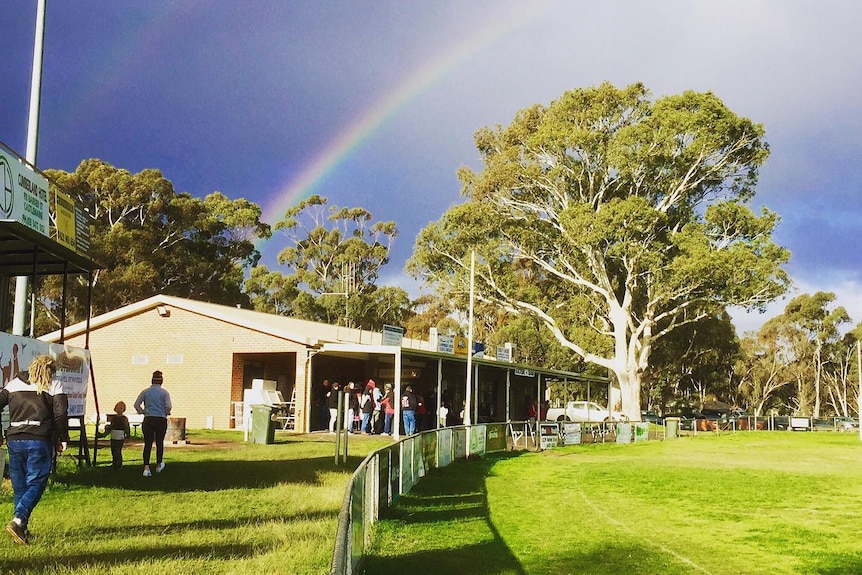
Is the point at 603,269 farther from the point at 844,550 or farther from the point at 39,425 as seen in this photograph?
the point at 39,425

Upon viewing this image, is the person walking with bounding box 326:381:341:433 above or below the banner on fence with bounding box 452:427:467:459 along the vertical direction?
above

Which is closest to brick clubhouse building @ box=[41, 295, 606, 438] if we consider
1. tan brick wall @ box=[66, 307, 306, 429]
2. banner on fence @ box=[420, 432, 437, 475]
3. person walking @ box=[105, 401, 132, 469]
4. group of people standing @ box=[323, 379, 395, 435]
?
A: tan brick wall @ box=[66, 307, 306, 429]

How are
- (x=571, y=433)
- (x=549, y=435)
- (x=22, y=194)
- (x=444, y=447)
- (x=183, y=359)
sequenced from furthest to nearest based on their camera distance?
(x=183, y=359) → (x=571, y=433) → (x=549, y=435) → (x=444, y=447) → (x=22, y=194)

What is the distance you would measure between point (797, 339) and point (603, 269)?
122 feet

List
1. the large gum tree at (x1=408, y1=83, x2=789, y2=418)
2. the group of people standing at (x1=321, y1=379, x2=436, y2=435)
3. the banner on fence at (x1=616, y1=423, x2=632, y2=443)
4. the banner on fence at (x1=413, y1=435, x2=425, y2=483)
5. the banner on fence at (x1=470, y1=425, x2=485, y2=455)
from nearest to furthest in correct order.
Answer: the banner on fence at (x1=413, y1=435, x2=425, y2=483) → the banner on fence at (x1=470, y1=425, x2=485, y2=455) → the group of people standing at (x1=321, y1=379, x2=436, y2=435) → the banner on fence at (x1=616, y1=423, x2=632, y2=443) → the large gum tree at (x1=408, y1=83, x2=789, y2=418)

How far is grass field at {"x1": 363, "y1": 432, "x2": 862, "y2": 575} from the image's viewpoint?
930 cm

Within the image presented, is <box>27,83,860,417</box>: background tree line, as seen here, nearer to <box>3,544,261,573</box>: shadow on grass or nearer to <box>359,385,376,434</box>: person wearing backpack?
<box>359,385,376,434</box>: person wearing backpack

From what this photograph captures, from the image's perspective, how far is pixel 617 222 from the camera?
132 feet

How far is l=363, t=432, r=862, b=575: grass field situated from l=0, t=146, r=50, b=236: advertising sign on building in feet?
20.4

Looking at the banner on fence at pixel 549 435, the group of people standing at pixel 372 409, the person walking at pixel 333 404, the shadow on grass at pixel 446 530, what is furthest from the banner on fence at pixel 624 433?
the shadow on grass at pixel 446 530

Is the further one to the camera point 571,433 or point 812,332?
point 812,332

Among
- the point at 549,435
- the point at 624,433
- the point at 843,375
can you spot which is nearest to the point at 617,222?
the point at 624,433

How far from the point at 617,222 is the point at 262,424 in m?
24.1

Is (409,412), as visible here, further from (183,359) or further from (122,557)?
(122,557)
